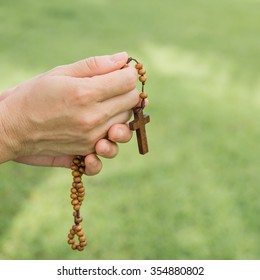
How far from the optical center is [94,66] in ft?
7.26

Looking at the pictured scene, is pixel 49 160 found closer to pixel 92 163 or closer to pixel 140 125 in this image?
pixel 92 163

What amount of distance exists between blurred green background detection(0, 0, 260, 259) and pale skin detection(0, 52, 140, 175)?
1574 mm

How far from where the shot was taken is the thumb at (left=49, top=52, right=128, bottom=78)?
2.21m

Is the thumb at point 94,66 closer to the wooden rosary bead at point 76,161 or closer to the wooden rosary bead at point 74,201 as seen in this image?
the wooden rosary bead at point 76,161

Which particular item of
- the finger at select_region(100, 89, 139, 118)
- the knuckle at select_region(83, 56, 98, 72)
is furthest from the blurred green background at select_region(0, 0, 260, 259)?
the knuckle at select_region(83, 56, 98, 72)

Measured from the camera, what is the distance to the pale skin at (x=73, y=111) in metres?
2.12

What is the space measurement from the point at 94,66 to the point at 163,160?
261 cm

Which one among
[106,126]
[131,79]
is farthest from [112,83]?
[106,126]

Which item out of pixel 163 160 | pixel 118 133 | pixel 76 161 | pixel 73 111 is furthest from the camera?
pixel 163 160

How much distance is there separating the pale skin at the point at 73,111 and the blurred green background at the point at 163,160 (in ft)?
5.16

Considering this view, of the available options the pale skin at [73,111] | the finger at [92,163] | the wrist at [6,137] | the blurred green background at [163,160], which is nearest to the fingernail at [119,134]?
the pale skin at [73,111]

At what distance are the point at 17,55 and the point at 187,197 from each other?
11.5 ft
